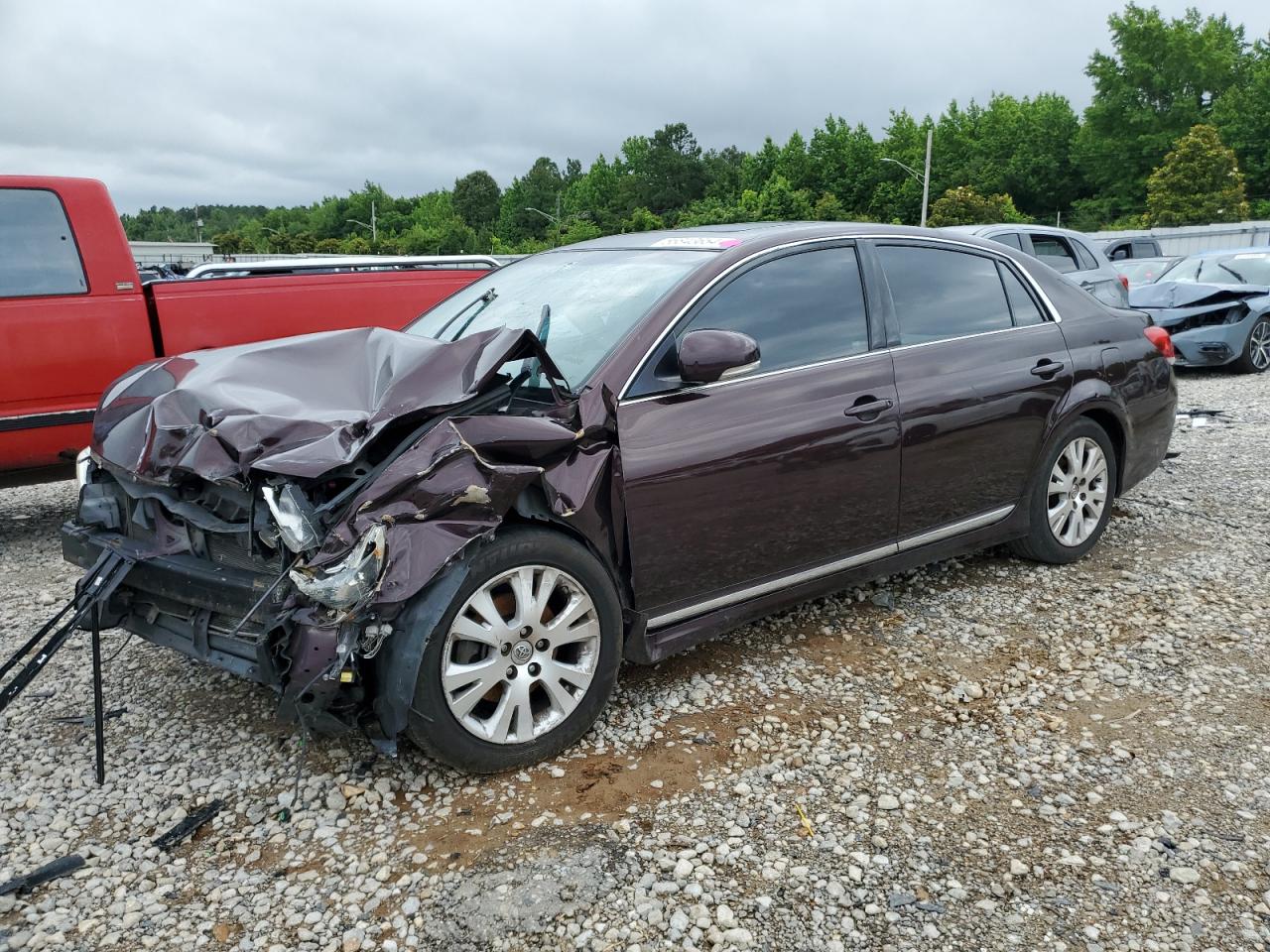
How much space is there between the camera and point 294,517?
2.82 metres

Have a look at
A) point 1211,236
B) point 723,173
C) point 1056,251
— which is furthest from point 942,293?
point 723,173

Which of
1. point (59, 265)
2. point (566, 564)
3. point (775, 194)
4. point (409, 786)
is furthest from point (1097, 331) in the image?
point (775, 194)

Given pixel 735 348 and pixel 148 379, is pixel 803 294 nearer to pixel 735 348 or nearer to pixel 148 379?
pixel 735 348

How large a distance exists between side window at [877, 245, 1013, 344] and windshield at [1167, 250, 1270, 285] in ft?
31.2

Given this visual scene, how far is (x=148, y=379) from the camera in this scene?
386 cm

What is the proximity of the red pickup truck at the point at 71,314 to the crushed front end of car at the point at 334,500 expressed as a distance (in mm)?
2502

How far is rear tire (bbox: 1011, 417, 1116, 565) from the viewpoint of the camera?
15.4ft

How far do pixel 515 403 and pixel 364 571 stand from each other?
0.88 metres

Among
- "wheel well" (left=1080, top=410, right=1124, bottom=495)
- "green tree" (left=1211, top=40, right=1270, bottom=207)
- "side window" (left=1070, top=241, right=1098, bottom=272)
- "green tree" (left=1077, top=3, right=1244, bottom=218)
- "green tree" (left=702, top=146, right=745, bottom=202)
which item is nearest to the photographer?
"wheel well" (left=1080, top=410, right=1124, bottom=495)

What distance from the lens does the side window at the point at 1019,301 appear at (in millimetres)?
4605

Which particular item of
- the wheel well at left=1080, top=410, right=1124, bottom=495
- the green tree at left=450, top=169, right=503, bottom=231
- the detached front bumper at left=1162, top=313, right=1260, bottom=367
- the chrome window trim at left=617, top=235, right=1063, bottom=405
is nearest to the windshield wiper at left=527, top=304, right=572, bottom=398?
the chrome window trim at left=617, top=235, right=1063, bottom=405

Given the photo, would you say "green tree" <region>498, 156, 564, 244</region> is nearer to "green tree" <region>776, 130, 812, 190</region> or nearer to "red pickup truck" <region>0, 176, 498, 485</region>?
"green tree" <region>776, 130, 812, 190</region>

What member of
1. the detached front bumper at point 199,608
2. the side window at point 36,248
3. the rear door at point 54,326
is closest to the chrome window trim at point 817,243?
the detached front bumper at point 199,608

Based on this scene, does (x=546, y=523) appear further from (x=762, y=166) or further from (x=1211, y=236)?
(x=762, y=166)
